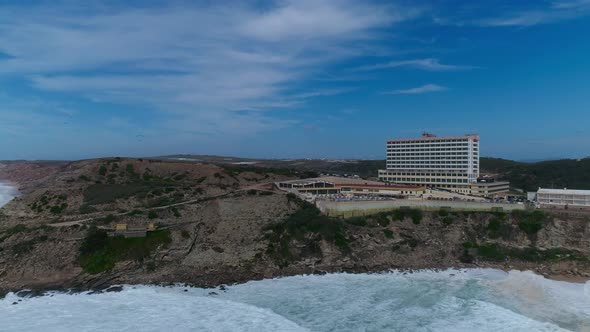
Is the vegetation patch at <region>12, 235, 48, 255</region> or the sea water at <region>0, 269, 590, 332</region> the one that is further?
the vegetation patch at <region>12, 235, 48, 255</region>

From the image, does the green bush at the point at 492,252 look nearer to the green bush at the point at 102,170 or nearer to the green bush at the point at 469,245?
the green bush at the point at 469,245

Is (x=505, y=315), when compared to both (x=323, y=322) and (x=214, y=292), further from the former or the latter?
(x=214, y=292)

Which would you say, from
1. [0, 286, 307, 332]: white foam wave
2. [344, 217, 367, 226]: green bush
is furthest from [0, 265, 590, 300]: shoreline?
[344, 217, 367, 226]: green bush

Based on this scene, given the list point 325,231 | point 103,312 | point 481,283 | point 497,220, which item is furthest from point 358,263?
point 103,312

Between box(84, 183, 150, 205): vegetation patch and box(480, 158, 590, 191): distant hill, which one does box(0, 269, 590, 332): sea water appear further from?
box(480, 158, 590, 191): distant hill

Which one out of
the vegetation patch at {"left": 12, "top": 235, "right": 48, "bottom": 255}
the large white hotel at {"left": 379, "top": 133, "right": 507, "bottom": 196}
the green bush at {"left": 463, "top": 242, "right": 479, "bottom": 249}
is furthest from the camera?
the large white hotel at {"left": 379, "top": 133, "right": 507, "bottom": 196}

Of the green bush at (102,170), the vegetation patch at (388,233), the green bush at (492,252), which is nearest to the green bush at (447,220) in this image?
the green bush at (492,252)

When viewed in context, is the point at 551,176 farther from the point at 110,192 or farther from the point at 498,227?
the point at 110,192

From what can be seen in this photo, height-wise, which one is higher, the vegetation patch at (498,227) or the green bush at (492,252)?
the vegetation patch at (498,227)
